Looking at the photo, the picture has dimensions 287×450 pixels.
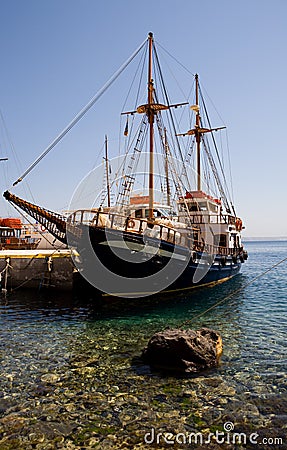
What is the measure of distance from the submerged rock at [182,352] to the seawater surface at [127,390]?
322mm

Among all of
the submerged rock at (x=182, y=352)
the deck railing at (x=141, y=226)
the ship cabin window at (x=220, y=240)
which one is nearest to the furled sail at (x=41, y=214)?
the deck railing at (x=141, y=226)

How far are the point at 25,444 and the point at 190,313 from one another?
38.7ft

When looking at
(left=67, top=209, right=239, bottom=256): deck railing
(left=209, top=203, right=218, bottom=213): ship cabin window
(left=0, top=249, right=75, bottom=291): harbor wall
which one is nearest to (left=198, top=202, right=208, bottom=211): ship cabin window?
(left=209, top=203, right=218, bottom=213): ship cabin window

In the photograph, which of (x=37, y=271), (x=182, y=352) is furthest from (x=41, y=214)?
(x=182, y=352)

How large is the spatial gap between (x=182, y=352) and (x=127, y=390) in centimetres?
191

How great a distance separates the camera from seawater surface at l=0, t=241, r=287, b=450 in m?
6.31

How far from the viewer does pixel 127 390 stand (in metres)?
8.14

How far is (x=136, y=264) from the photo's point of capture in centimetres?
1878

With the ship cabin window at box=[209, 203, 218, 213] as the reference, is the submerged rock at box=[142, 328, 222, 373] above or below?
below

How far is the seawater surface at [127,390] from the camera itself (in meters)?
6.31

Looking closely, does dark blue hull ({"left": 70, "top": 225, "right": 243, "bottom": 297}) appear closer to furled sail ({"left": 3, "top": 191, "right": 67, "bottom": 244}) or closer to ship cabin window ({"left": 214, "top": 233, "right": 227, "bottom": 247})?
furled sail ({"left": 3, "top": 191, "right": 67, "bottom": 244})

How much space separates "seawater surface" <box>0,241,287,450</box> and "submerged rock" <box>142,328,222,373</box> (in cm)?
32

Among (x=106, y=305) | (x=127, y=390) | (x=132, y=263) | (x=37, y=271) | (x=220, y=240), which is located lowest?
(x=106, y=305)

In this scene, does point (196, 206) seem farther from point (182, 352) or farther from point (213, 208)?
point (182, 352)
